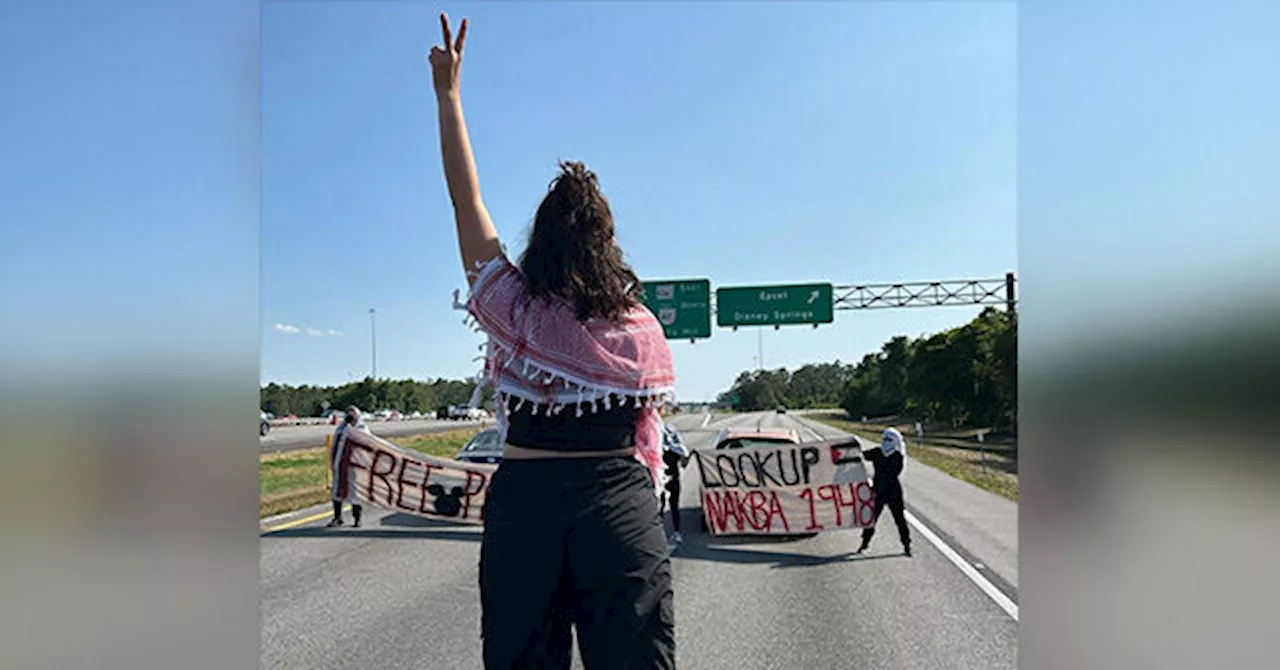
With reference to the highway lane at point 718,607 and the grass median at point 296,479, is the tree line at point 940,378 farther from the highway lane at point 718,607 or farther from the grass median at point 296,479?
A: the grass median at point 296,479

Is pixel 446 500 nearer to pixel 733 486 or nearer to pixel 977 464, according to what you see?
pixel 733 486

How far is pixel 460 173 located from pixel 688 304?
1087 inches

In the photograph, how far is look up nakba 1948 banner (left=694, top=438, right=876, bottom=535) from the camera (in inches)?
390

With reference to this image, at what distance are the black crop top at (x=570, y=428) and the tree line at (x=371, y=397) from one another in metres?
49.6

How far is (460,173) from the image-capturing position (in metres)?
1.83

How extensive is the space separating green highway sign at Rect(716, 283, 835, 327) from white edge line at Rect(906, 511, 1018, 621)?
1923 centimetres

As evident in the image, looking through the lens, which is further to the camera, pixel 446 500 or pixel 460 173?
pixel 446 500

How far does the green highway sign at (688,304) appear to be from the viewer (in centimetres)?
2914

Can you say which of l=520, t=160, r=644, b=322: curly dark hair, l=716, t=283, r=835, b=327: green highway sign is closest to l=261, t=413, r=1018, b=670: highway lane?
l=520, t=160, r=644, b=322: curly dark hair

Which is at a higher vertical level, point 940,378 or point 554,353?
point 554,353

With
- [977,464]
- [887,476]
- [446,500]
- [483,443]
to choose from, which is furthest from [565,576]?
[977,464]

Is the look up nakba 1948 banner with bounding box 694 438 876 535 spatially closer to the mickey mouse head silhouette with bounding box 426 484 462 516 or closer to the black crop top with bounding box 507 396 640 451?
the mickey mouse head silhouette with bounding box 426 484 462 516
